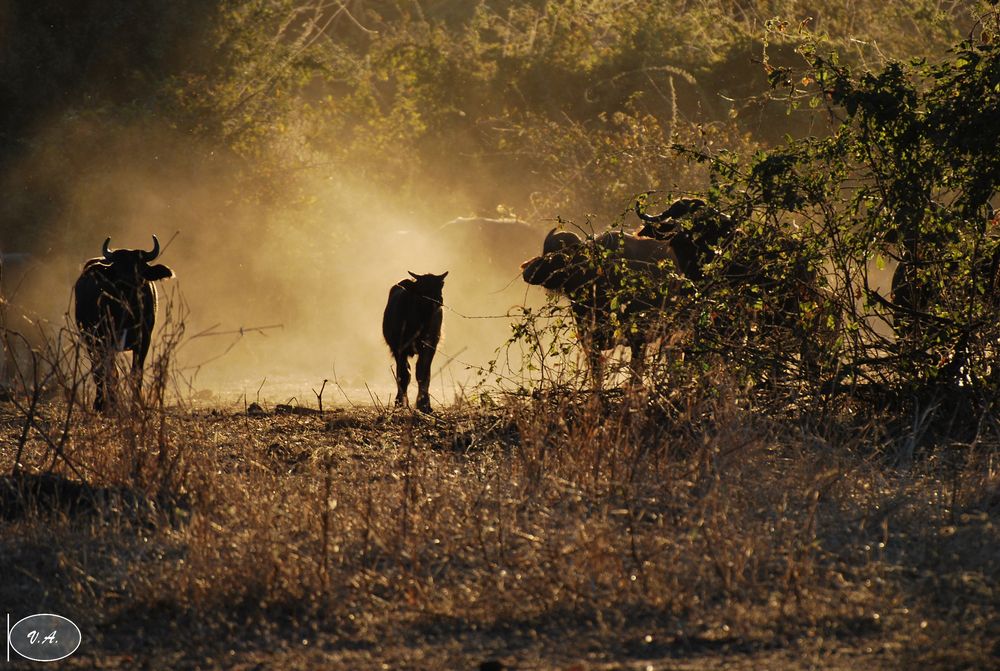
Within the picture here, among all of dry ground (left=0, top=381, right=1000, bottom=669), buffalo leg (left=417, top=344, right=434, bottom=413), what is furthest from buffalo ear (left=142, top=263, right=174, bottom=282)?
dry ground (left=0, top=381, right=1000, bottom=669)

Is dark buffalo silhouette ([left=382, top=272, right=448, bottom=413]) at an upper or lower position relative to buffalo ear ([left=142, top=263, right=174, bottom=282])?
lower

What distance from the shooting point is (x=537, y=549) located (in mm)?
5652

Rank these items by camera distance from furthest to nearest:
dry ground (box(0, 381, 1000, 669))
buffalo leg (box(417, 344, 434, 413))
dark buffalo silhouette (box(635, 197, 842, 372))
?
1. buffalo leg (box(417, 344, 434, 413))
2. dark buffalo silhouette (box(635, 197, 842, 372))
3. dry ground (box(0, 381, 1000, 669))

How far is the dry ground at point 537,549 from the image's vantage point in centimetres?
484

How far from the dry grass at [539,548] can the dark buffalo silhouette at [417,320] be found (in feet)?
14.2

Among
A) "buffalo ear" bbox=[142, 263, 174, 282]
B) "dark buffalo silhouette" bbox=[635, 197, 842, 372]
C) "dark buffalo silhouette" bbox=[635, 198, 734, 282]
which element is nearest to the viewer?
"dark buffalo silhouette" bbox=[635, 197, 842, 372]

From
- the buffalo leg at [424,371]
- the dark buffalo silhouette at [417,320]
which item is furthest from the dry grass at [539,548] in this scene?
the dark buffalo silhouette at [417,320]

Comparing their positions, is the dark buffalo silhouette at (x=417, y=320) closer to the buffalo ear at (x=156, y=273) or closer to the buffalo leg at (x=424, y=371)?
the buffalo leg at (x=424, y=371)

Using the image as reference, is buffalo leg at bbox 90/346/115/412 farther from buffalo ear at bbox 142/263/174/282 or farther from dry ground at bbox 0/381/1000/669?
buffalo ear at bbox 142/263/174/282

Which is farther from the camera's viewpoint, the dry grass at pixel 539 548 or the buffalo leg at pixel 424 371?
the buffalo leg at pixel 424 371

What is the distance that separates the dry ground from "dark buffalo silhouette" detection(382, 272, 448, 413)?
4435mm

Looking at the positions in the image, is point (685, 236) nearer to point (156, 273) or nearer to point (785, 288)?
point (785, 288)

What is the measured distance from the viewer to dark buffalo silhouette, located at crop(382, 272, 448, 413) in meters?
12.3

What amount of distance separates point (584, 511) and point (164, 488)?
6.94 feet
